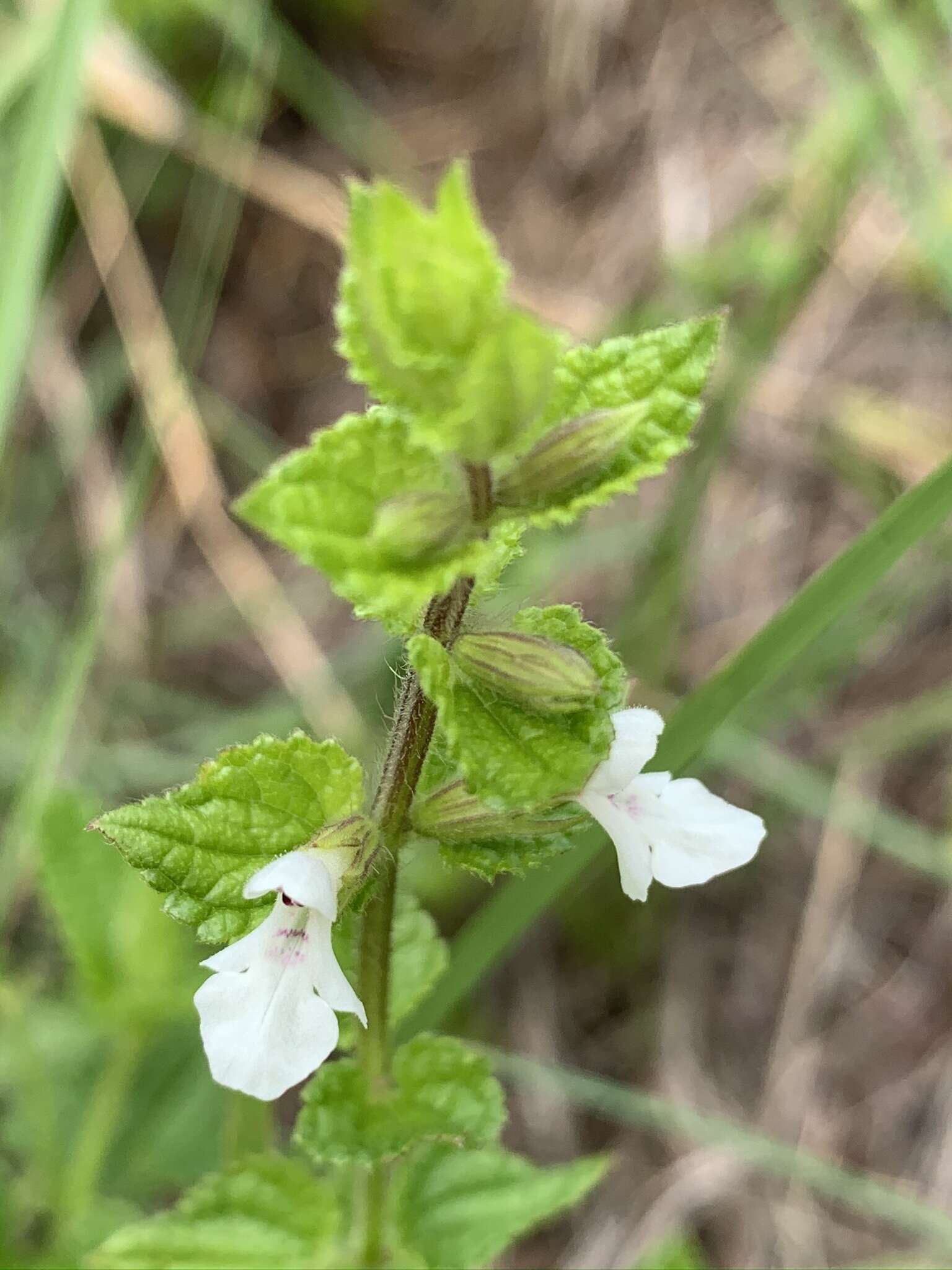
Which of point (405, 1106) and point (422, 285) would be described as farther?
point (405, 1106)

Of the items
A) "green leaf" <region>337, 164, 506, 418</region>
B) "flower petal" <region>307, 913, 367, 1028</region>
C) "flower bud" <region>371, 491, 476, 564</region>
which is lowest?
"flower petal" <region>307, 913, 367, 1028</region>

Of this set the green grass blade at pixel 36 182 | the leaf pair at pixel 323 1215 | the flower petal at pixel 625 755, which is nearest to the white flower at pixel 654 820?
the flower petal at pixel 625 755

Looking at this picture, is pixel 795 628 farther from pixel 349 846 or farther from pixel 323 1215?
pixel 323 1215

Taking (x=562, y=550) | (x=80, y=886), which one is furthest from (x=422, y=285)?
(x=562, y=550)

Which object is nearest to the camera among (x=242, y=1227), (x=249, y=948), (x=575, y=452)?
(x=575, y=452)

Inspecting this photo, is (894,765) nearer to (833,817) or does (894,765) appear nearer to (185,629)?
(833,817)

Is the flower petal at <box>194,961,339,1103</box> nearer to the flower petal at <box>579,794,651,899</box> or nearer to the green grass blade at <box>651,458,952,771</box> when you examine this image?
the flower petal at <box>579,794,651,899</box>

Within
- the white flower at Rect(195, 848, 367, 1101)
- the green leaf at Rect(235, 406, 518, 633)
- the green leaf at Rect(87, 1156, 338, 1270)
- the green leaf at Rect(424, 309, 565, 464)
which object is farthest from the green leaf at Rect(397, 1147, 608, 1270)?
the green leaf at Rect(424, 309, 565, 464)
